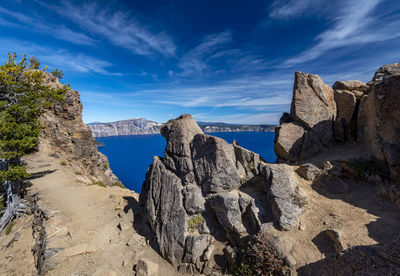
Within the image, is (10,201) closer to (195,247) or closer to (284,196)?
(195,247)

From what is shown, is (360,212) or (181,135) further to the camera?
(181,135)

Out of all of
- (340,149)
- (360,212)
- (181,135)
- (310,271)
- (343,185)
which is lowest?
(310,271)

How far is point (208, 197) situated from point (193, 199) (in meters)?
1.32

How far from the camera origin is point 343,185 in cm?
1338

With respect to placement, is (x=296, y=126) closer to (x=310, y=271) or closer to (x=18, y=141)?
(x=310, y=271)

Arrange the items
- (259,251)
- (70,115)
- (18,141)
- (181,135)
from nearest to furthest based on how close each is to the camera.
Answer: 1. (259,251)
2. (18,141)
3. (181,135)
4. (70,115)

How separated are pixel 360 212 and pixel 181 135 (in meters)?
14.8

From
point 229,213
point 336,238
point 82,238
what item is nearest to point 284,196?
point 336,238

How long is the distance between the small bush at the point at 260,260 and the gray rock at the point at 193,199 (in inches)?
175

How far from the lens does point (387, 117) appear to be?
44.9 ft

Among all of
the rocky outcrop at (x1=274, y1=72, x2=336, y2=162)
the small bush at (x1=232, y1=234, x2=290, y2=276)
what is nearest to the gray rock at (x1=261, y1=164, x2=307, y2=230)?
the small bush at (x1=232, y1=234, x2=290, y2=276)

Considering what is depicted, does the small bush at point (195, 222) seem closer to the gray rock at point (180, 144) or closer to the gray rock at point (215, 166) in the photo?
the gray rock at point (215, 166)

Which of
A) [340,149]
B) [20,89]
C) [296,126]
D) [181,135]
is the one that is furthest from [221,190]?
[20,89]

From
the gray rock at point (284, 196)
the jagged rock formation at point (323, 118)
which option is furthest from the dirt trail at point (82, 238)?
the jagged rock formation at point (323, 118)
